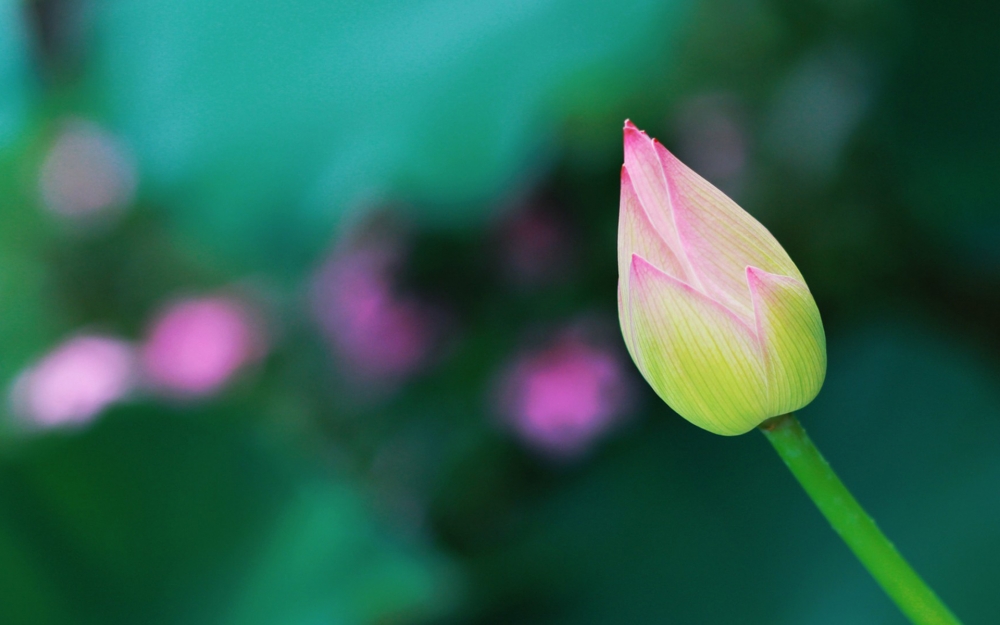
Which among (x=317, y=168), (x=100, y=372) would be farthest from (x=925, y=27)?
(x=100, y=372)

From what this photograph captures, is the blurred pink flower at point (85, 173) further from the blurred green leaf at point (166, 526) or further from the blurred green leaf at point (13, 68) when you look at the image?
the blurred green leaf at point (166, 526)

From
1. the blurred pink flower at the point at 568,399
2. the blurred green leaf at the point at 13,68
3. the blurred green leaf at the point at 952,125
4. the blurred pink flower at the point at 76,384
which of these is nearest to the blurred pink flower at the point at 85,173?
the blurred green leaf at the point at 13,68

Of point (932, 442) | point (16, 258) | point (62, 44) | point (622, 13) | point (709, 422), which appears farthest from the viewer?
point (16, 258)

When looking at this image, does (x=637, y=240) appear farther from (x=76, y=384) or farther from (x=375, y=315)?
(x=76, y=384)

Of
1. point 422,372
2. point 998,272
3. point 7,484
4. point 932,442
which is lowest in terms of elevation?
point 932,442

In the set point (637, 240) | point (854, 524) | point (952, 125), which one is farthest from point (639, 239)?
point (952, 125)

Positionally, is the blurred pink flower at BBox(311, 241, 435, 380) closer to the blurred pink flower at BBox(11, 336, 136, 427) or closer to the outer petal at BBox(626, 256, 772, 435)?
the blurred pink flower at BBox(11, 336, 136, 427)

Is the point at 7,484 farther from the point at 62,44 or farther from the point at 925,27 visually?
the point at 925,27
